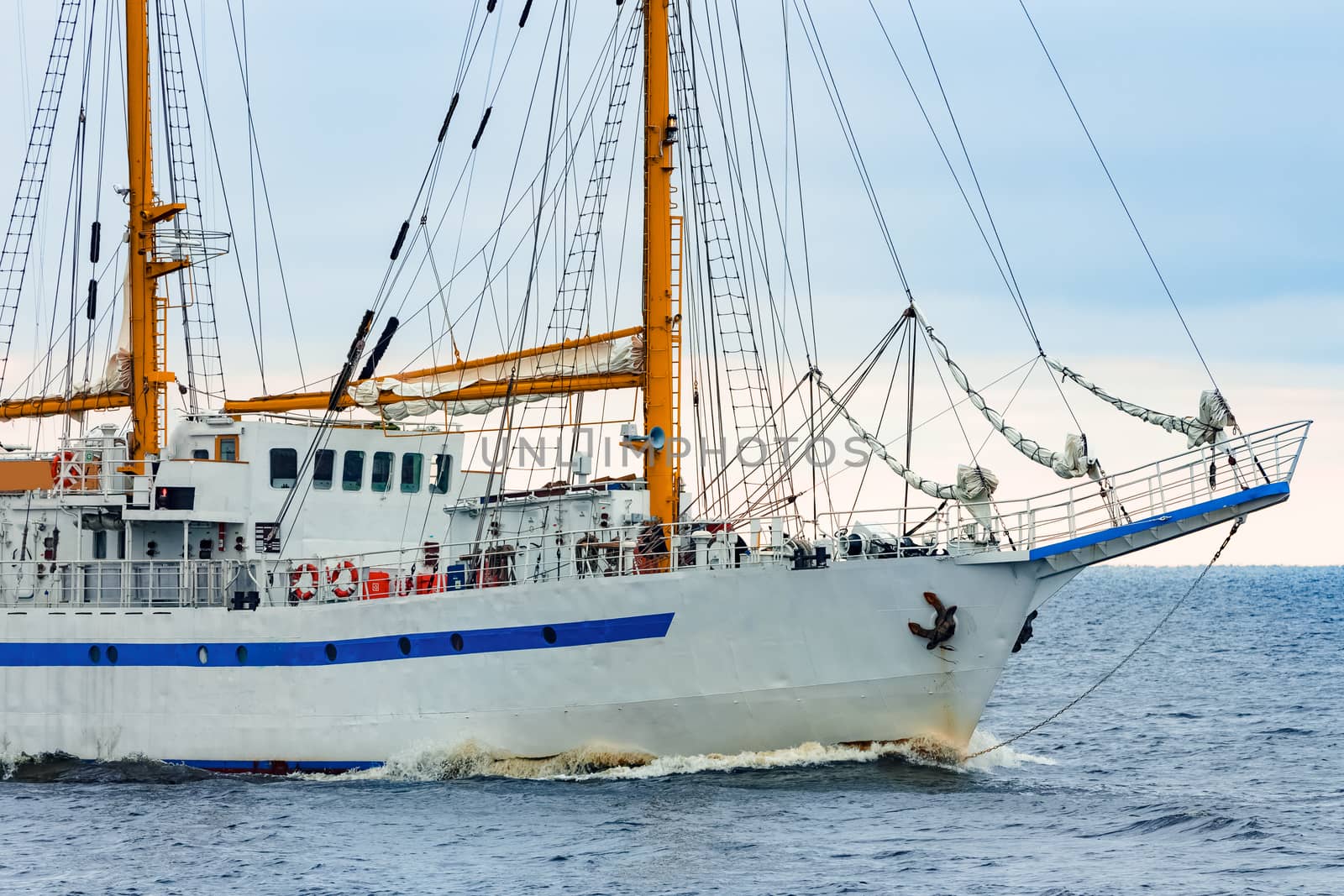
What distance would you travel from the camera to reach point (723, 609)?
92.2 feet

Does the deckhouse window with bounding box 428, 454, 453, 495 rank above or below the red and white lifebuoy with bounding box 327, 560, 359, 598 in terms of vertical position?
above

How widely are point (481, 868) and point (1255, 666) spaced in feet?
158

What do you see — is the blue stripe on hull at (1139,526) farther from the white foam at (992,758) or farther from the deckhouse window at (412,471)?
the deckhouse window at (412,471)

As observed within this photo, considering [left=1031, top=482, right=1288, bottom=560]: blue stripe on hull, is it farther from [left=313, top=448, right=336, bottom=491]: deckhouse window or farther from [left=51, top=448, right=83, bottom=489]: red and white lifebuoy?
[left=51, top=448, right=83, bottom=489]: red and white lifebuoy

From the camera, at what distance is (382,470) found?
120ft

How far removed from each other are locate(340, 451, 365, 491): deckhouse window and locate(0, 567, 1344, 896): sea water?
685 centimetres

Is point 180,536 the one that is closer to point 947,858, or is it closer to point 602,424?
point 602,424

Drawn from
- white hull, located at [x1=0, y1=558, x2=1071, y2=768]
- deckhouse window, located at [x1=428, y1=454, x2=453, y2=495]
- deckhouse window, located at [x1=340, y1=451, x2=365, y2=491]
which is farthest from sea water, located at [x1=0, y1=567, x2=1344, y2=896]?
deckhouse window, located at [x1=428, y1=454, x2=453, y2=495]

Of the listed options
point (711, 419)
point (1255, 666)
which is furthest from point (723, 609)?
point (1255, 666)

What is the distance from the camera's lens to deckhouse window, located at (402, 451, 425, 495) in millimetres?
36750

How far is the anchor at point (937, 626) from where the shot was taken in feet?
91.0

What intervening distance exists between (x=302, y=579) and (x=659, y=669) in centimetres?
940

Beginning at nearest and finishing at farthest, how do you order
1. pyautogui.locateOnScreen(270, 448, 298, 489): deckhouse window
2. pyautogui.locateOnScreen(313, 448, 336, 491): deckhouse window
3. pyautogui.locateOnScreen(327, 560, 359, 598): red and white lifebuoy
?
pyautogui.locateOnScreen(327, 560, 359, 598): red and white lifebuoy
pyautogui.locateOnScreen(270, 448, 298, 489): deckhouse window
pyautogui.locateOnScreen(313, 448, 336, 491): deckhouse window

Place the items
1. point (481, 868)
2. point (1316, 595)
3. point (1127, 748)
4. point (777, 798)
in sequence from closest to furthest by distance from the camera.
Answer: point (481, 868) → point (777, 798) → point (1127, 748) → point (1316, 595)
